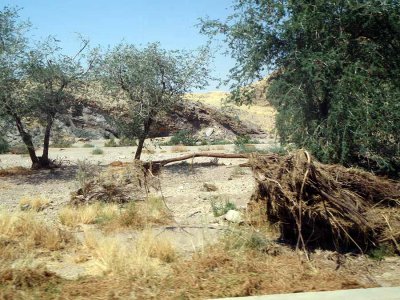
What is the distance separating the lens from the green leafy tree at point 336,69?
41.4 ft

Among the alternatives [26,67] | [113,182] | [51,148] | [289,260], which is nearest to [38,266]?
[289,260]

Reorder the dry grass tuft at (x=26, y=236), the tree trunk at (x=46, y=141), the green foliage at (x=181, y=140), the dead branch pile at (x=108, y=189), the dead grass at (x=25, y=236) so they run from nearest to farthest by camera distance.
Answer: the dead grass at (x=25, y=236), the dry grass tuft at (x=26, y=236), the dead branch pile at (x=108, y=189), the tree trunk at (x=46, y=141), the green foliage at (x=181, y=140)

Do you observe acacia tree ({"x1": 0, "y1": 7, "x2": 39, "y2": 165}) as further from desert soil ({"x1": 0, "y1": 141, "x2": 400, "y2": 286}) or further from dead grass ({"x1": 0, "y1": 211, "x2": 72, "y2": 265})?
dead grass ({"x1": 0, "y1": 211, "x2": 72, "y2": 265})

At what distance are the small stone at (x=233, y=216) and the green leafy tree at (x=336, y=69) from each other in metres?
3.28

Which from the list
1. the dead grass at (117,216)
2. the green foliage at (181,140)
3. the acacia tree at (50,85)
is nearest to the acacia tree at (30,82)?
the acacia tree at (50,85)

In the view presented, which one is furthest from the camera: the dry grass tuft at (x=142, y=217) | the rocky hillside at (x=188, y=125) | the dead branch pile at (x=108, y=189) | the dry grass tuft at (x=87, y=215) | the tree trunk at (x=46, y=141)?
the rocky hillside at (x=188, y=125)

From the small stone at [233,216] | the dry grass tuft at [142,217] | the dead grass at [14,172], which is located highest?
the dead grass at [14,172]

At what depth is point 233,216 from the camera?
10883mm

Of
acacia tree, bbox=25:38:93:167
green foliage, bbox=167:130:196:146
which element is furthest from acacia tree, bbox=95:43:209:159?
green foliage, bbox=167:130:196:146

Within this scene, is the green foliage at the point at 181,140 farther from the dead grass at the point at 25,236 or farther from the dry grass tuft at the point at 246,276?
the dry grass tuft at the point at 246,276

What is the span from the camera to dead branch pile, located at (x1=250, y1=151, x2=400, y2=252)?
27.2 ft

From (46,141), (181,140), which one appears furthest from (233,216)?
(181,140)

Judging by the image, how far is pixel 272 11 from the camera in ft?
48.1

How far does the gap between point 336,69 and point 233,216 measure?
524 cm
